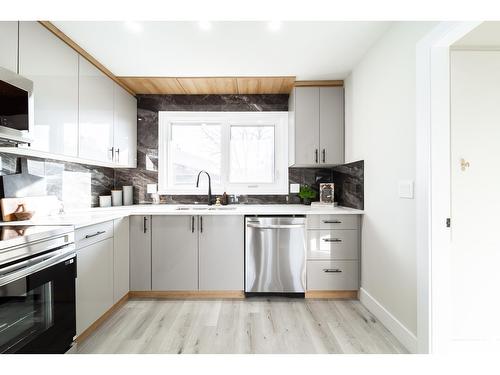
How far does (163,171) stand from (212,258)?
1330 millimetres

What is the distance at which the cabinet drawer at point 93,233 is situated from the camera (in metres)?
1.80

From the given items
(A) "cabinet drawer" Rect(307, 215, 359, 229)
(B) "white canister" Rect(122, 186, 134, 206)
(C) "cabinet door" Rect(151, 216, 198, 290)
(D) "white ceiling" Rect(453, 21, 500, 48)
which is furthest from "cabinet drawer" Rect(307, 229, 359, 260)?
(B) "white canister" Rect(122, 186, 134, 206)

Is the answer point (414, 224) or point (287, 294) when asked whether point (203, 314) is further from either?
point (414, 224)

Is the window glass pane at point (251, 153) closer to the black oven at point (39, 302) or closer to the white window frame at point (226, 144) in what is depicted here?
the white window frame at point (226, 144)

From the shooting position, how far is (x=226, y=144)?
329cm

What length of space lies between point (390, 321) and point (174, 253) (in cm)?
192

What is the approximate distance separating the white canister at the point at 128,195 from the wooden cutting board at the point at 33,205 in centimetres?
88

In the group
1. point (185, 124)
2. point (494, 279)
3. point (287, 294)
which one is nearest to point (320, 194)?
point (287, 294)

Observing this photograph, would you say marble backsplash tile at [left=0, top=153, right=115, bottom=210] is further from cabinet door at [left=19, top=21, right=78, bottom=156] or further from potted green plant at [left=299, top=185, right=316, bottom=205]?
potted green plant at [left=299, top=185, right=316, bottom=205]

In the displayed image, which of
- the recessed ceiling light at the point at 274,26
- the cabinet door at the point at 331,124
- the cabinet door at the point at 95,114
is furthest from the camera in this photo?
the cabinet door at the point at 331,124

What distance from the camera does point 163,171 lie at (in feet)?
10.7

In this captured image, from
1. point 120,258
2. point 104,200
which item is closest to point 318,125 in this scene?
point 120,258

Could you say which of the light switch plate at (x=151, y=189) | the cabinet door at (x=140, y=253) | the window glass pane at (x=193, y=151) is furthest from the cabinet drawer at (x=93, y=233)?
the window glass pane at (x=193, y=151)
